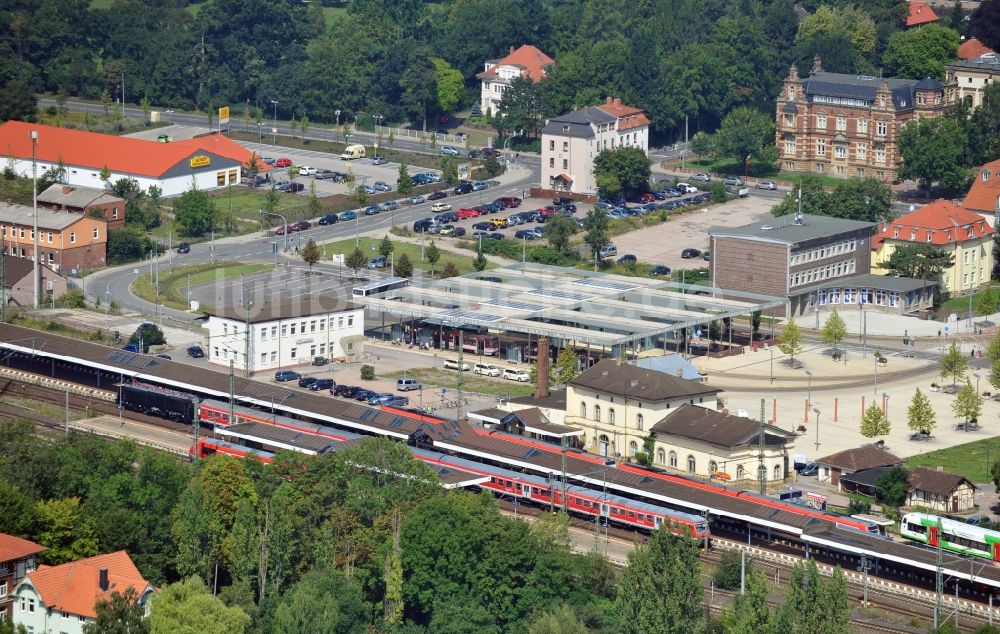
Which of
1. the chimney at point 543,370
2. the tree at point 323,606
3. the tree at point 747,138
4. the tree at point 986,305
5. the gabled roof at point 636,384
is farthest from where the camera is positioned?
the tree at point 747,138

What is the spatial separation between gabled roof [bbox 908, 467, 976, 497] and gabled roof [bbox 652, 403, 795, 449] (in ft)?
20.0

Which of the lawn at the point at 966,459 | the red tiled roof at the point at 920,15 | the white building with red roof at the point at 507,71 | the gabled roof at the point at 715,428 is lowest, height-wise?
the lawn at the point at 966,459

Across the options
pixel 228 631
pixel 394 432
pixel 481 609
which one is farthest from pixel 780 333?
pixel 228 631

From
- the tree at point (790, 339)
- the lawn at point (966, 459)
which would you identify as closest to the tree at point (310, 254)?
the tree at point (790, 339)

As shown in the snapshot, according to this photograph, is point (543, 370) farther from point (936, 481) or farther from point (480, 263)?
point (480, 263)

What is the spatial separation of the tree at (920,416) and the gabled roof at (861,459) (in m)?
4.76

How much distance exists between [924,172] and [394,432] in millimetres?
61461

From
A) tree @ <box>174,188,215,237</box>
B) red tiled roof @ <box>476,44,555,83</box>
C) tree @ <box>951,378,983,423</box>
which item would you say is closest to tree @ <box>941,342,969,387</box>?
tree @ <box>951,378,983,423</box>

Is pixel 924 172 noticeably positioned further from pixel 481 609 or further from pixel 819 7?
pixel 481 609

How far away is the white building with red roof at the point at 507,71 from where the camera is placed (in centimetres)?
17012

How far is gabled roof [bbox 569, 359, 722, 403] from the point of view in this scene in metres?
92.2

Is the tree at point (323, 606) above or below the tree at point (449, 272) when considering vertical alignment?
below

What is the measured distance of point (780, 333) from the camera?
113438mm

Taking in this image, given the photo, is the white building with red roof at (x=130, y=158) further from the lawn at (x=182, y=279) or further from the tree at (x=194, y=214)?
the lawn at (x=182, y=279)
